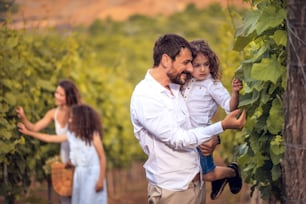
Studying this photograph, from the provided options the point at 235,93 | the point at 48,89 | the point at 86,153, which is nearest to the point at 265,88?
the point at 235,93

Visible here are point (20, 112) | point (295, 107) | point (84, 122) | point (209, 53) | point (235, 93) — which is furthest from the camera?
point (84, 122)

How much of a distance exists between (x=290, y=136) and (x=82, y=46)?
25.3ft

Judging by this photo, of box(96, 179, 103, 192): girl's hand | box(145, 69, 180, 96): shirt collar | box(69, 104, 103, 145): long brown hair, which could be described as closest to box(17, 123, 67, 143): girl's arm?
box(69, 104, 103, 145): long brown hair

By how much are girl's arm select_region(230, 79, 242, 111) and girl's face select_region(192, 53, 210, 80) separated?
31cm

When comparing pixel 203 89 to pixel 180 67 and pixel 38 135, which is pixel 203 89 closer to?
pixel 180 67

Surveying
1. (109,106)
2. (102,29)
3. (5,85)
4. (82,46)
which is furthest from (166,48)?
(102,29)

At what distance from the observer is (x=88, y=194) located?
807 cm

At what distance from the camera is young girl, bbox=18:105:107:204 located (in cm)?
796

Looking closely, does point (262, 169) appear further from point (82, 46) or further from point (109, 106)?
point (109, 106)

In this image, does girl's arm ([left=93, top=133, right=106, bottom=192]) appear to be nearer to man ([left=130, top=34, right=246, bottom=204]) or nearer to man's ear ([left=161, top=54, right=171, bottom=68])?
man ([left=130, top=34, right=246, bottom=204])

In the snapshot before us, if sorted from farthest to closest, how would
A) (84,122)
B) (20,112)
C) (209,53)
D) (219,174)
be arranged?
(84,122) → (20,112) → (219,174) → (209,53)

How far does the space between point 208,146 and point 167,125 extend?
660 millimetres

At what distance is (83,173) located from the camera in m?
8.10

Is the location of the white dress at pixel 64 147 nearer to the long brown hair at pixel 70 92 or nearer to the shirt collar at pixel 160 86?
the long brown hair at pixel 70 92
